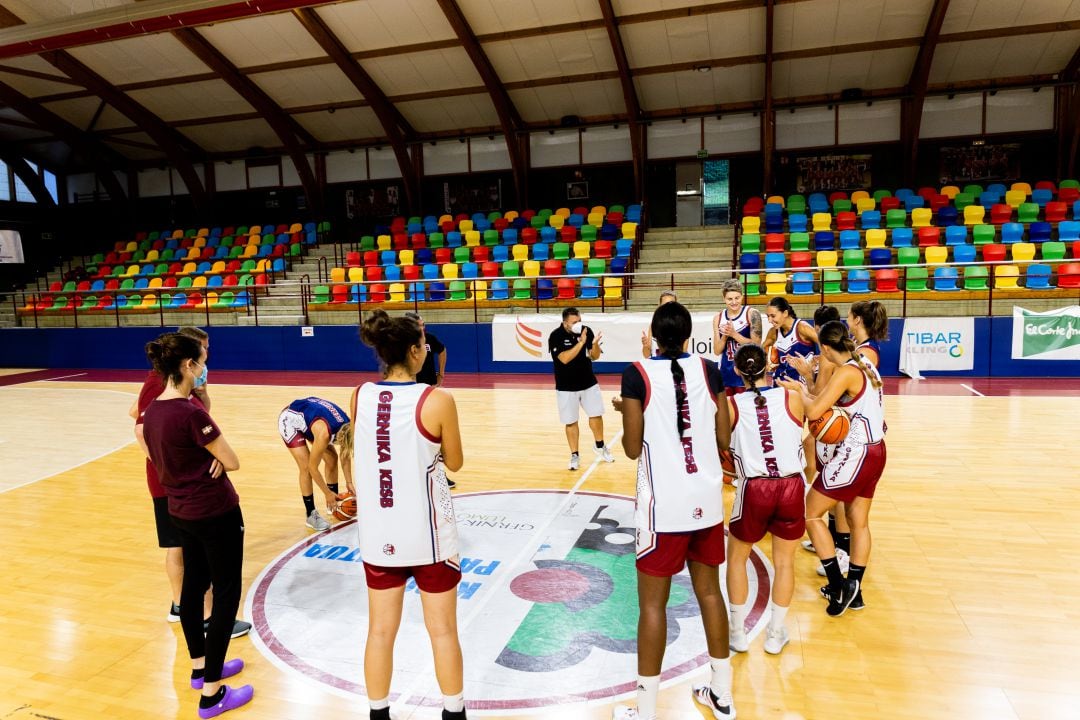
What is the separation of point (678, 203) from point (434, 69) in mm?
7879

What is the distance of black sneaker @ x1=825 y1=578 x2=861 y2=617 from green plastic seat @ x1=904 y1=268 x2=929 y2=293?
1120 centimetres

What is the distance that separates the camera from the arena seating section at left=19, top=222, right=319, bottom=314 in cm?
1841

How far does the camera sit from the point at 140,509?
248 inches

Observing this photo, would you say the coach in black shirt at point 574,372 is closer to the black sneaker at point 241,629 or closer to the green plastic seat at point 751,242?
the black sneaker at point 241,629

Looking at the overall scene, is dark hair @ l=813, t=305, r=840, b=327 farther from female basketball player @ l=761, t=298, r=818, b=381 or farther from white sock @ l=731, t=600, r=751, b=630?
white sock @ l=731, t=600, r=751, b=630

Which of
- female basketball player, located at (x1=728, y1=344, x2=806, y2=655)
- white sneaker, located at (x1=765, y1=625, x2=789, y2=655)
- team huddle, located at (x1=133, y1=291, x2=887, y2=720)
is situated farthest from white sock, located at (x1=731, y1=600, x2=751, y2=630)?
female basketball player, located at (x1=728, y1=344, x2=806, y2=655)

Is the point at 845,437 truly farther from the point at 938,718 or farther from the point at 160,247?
the point at 160,247

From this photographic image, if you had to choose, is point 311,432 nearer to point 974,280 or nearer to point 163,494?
point 163,494

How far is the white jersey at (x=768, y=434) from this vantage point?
3.13m

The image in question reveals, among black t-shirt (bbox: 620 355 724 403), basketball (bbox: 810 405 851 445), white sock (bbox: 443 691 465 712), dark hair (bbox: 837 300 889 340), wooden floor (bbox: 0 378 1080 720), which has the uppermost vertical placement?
dark hair (bbox: 837 300 889 340)

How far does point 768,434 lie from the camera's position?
3.13 meters

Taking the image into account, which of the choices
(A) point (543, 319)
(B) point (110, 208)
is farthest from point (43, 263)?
(A) point (543, 319)

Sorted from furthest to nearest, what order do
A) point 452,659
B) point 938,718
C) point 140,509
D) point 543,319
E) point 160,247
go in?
point 160,247 < point 543,319 < point 140,509 < point 938,718 < point 452,659

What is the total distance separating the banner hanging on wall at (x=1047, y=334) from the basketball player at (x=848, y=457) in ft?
32.4
